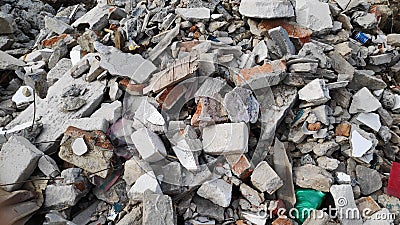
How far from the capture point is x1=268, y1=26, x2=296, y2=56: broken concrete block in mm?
4059

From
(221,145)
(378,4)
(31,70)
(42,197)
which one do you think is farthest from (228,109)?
(378,4)

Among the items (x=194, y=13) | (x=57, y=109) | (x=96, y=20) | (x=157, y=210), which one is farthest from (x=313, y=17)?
(x=57, y=109)

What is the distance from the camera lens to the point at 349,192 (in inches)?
138

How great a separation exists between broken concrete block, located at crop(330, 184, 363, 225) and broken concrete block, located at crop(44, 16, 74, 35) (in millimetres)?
3477

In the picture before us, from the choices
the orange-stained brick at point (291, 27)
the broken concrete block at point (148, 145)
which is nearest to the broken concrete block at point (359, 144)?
the orange-stained brick at point (291, 27)

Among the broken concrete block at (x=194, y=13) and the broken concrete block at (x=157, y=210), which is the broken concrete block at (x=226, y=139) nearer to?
the broken concrete block at (x=157, y=210)

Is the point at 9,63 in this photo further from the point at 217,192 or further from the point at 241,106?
the point at 217,192

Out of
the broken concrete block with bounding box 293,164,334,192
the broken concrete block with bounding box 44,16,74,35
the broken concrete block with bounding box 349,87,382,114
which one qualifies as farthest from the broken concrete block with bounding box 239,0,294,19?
the broken concrete block with bounding box 44,16,74,35

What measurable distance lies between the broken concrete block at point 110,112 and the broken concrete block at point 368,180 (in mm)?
2126

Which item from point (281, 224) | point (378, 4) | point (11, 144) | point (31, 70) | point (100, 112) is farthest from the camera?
point (378, 4)

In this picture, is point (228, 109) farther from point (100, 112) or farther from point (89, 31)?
point (89, 31)

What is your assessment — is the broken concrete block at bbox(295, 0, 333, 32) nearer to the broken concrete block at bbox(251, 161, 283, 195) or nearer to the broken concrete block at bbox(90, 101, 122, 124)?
the broken concrete block at bbox(251, 161, 283, 195)

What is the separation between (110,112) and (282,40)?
172cm

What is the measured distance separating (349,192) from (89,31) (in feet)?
9.80
